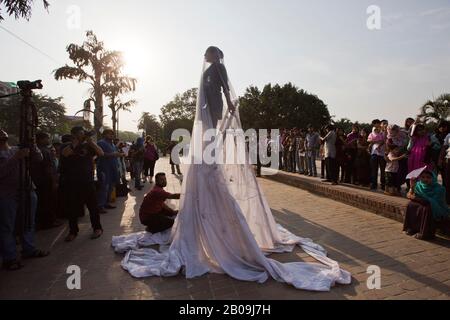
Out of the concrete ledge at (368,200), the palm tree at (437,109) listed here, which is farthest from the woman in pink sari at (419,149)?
the palm tree at (437,109)

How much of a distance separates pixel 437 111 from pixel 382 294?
1856 cm

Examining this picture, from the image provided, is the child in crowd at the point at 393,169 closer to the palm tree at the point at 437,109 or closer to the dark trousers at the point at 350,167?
the dark trousers at the point at 350,167

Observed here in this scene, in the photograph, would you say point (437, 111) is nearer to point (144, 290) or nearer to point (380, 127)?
point (380, 127)

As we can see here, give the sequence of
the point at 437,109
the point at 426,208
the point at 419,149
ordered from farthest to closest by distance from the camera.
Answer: the point at 437,109 → the point at 419,149 → the point at 426,208

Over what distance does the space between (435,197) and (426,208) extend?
0.24 metres

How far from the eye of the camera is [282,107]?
151ft

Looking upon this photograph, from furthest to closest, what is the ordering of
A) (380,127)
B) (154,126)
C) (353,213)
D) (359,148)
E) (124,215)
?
(154,126)
(359,148)
(380,127)
(124,215)
(353,213)

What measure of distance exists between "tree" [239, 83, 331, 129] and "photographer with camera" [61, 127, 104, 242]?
36.7 metres

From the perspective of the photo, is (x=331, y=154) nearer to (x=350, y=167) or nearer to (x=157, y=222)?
(x=350, y=167)

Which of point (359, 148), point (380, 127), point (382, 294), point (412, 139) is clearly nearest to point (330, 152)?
point (359, 148)

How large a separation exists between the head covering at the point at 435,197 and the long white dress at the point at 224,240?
1913 mm

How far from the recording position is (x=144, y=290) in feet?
10.5

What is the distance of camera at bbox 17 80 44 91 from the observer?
3961mm

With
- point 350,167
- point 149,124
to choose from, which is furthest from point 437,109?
point 149,124
